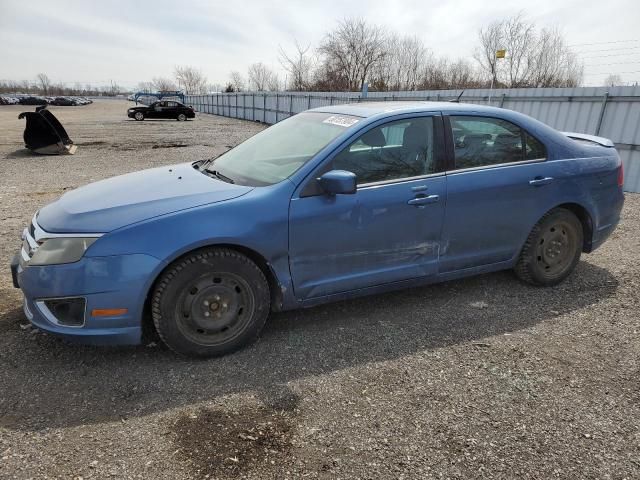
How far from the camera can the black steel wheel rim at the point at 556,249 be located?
4086 millimetres

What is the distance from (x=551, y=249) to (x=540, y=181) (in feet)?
2.30

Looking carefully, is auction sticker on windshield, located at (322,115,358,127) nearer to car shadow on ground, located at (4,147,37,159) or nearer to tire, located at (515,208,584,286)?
tire, located at (515,208,584,286)

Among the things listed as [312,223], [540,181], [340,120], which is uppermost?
[340,120]

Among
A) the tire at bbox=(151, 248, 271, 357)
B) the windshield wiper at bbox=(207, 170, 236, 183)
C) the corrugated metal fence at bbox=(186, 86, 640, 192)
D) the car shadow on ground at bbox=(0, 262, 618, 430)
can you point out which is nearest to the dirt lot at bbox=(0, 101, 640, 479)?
the car shadow on ground at bbox=(0, 262, 618, 430)

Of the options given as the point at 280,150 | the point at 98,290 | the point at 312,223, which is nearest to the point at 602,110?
the point at 280,150

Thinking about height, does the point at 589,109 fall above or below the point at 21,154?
above

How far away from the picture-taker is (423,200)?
133 inches

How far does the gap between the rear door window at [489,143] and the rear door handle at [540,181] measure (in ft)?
0.63

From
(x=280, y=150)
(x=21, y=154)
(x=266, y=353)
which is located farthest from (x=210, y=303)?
(x=21, y=154)

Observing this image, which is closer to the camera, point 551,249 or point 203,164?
point 203,164

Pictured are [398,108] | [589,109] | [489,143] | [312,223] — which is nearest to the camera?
[312,223]

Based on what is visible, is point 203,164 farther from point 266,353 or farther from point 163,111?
point 163,111

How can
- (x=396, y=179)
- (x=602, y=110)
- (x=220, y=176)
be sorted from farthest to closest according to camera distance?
(x=602, y=110) < (x=220, y=176) < (x=396, y=179)

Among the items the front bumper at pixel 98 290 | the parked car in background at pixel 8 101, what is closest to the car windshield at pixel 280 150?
the front bumper at pixel 98 290
